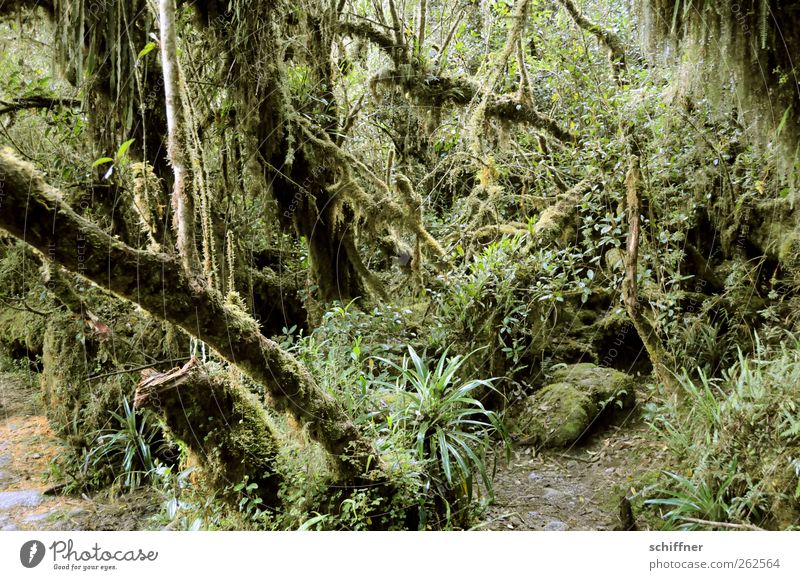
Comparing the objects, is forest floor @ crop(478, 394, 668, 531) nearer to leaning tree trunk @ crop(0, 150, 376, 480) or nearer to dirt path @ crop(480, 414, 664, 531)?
dirt path @ crop(480, 414, 664, 531)

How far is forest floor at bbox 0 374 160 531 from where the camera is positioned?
238cm

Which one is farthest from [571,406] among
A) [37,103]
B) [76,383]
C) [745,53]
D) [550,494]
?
[37,103]

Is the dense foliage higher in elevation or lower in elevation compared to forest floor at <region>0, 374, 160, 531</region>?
higher

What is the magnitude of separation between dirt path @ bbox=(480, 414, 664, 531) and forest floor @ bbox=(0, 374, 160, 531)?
1630 millimetres

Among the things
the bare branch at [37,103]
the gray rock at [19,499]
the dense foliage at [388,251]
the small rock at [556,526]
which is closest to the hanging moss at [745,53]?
the dense foliage at [388,251]

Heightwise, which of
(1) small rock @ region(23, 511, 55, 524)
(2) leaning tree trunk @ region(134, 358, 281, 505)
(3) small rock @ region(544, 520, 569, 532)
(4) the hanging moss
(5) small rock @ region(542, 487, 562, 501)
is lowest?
(5) small rock @ region(542, 487, 562, 501)

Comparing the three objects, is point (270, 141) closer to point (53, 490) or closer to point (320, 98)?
point (320, 98)

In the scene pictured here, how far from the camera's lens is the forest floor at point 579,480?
2354mm

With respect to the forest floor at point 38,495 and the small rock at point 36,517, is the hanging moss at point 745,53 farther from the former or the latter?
the small rock at point 36,517

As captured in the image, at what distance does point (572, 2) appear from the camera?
391 centimetres

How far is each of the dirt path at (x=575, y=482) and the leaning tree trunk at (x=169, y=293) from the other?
87 centimetres

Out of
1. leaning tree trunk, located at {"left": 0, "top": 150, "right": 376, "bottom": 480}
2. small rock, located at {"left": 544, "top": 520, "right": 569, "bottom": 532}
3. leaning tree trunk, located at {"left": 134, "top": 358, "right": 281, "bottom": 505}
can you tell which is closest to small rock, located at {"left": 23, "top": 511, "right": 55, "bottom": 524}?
leaning tree trunk, located at {"left": 134, "top": 358, "right": 281, "bottom": 505}
